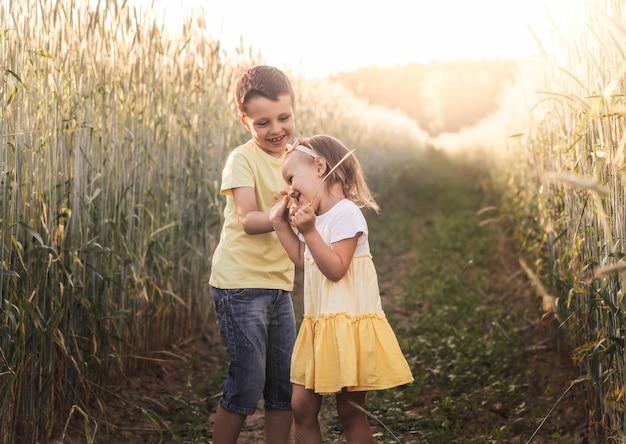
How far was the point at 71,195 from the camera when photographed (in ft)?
10.5

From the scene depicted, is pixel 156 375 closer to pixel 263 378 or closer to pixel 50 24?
pixel 263 378

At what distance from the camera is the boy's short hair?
2.62 metres

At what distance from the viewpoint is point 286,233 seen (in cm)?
247

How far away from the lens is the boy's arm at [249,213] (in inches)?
101

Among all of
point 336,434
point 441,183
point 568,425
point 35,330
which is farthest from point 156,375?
point 441,183

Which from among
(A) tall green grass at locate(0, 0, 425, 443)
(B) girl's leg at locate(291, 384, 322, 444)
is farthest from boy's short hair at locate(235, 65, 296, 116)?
(B) girl's leg at locate(291, 384, 322, 444)

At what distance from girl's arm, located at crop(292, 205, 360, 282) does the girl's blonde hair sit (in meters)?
0.22

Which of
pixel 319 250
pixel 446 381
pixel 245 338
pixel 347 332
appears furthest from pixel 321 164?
pixel 446 381

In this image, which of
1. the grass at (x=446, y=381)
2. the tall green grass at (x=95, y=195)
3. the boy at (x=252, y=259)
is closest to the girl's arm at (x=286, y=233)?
the boy at (x=252, y=259)

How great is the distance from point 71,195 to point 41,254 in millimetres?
477

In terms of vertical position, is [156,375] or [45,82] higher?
[45,82]

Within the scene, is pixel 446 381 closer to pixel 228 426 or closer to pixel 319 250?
pixel 228 426

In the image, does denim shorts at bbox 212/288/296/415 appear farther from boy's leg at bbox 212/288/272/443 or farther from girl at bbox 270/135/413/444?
girl at bbox 270/135/413/444

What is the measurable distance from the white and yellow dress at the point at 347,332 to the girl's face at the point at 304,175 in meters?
0.09
